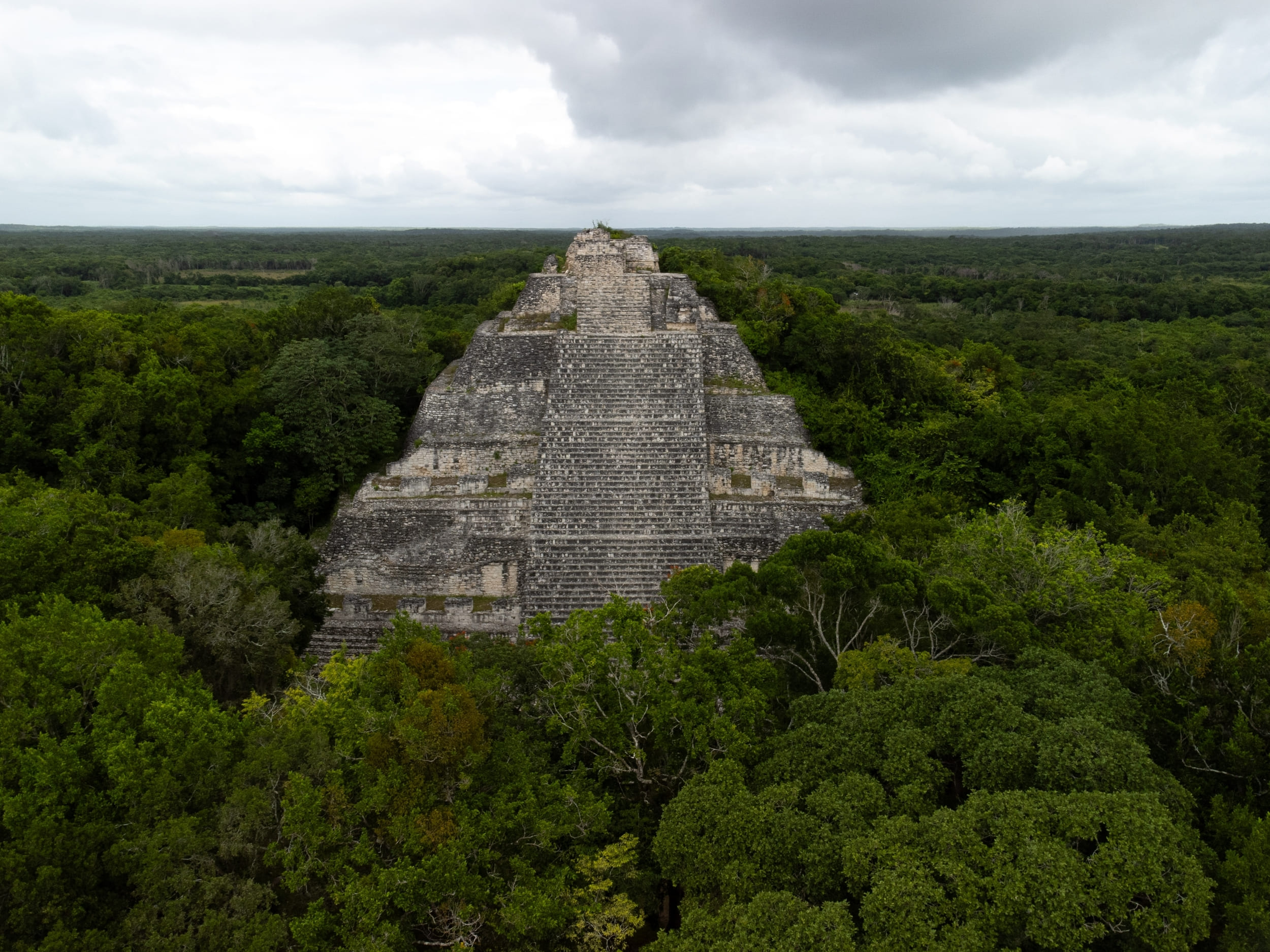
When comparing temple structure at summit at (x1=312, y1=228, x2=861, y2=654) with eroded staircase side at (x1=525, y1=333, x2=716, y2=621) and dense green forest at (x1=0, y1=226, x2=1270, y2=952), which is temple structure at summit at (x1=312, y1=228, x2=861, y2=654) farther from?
dense green forest at (x1=0, y1=226, x2=1270, y2=952)

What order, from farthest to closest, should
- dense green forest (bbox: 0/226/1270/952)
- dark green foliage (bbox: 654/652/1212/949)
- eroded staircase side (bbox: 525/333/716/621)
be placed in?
eroded staircase side (bbox: 525/333/716/621) → dense green forest (bbox: 0/226/1270/952) → dark green foliage (bbox: 654/652/1212/949)

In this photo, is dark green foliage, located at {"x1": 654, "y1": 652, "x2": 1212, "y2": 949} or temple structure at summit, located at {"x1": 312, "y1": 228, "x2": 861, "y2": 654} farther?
temple structure at summit, located at {"x1": 312, "y1": 228, "x2": 861, "y2": 654}

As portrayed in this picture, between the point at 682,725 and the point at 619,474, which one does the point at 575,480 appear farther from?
the point at 682,725

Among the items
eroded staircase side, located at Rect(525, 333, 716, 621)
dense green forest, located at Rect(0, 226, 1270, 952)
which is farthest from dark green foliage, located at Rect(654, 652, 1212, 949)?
eroded staircase side, located at Rect(525, 333, 716, 621)

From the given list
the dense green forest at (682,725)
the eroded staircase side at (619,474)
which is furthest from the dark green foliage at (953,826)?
the eroded staircase side at (619,474)

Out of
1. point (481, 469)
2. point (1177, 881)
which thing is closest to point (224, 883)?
point (1177, 881)

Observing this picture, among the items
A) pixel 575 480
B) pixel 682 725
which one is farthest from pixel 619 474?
pixel 682 725
